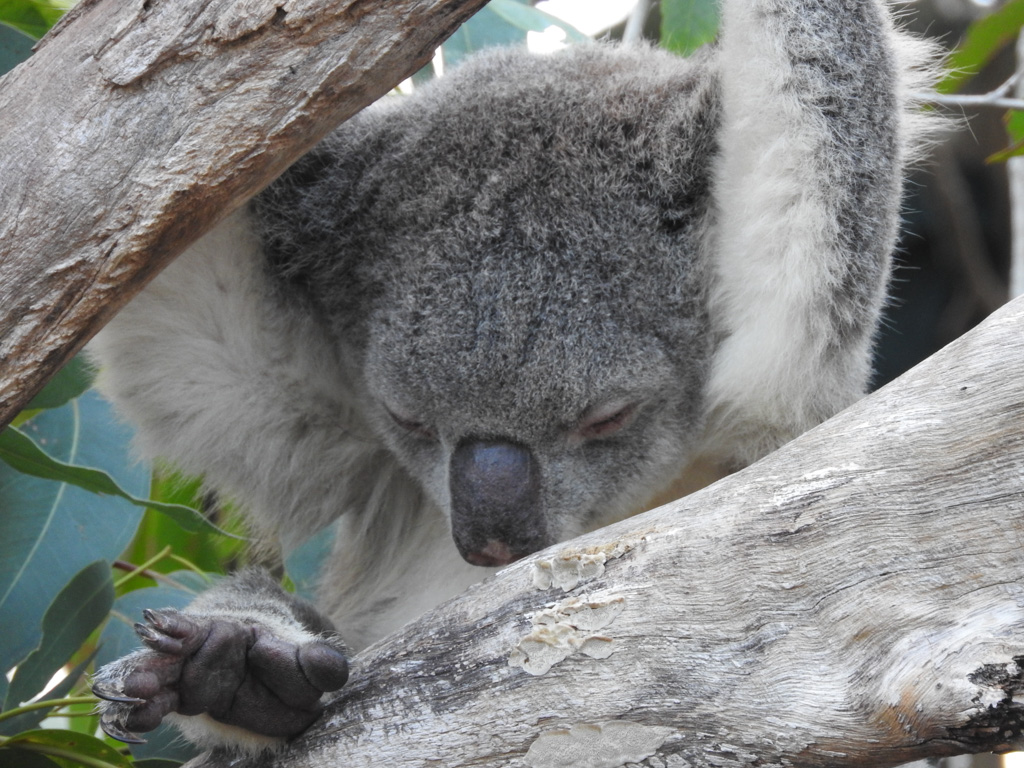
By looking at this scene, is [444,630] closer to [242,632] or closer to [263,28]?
[242,632]

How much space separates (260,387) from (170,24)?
82 cm

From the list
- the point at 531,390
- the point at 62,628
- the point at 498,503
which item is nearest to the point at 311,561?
the point at 62,628

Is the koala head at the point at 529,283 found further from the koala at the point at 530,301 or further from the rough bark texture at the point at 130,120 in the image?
the rough bark texture at the point at 130,120

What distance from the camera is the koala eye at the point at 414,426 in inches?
70.4

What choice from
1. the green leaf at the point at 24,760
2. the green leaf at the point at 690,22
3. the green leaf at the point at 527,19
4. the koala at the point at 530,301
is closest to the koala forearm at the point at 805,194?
the koala at the point at 530,301

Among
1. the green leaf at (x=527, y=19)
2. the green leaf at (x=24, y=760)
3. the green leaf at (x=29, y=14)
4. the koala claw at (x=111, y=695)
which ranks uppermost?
the green leaf at (x=527, y=19)

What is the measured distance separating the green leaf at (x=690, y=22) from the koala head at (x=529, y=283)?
42 cm

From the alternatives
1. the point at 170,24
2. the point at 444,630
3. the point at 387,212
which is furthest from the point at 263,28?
the point at 444,630

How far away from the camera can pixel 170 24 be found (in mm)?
1261

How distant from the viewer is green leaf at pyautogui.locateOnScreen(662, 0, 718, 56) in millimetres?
2199

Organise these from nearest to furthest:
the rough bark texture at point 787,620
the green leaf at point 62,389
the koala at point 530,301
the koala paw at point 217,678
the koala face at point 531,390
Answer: the rough bark texture at point 787,620 < the koala paw at point 217,678 < the koala at point 530,301 < the koala face at point 531,390 < the green leaf at point 62,389

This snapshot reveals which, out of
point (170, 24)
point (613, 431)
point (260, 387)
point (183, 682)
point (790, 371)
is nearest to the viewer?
point (170, 24)

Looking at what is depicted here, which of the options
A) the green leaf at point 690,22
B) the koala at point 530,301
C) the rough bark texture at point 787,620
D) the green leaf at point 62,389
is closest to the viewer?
the rough bark texture at point 787,620

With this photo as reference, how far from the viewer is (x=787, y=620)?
113cm
